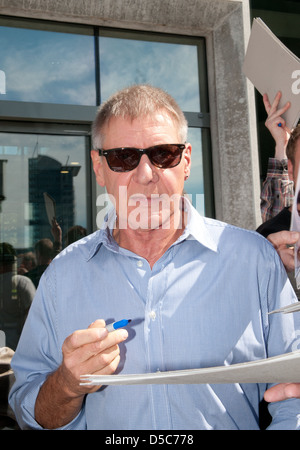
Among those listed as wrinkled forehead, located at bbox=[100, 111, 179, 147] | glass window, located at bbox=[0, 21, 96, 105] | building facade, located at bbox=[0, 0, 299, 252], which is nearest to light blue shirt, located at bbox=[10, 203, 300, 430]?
wrinkled forehead, located at bbox=[100, 111, 179, 147]

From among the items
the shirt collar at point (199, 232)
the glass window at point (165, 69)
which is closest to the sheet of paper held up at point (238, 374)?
the shirt collar at point (199, 232)

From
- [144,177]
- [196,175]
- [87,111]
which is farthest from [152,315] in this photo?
[196,175]

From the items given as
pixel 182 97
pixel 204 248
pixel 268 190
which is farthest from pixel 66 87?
pixel 204 248

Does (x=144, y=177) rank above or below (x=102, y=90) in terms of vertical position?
below

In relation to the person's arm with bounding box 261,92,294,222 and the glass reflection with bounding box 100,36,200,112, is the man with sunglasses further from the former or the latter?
the glass reflection with bounding box 100,36,200,112

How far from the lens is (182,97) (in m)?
5.07

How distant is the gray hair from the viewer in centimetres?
159

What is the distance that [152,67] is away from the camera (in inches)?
198

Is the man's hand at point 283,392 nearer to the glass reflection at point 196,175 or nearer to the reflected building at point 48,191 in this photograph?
the reflected building at point 48,191

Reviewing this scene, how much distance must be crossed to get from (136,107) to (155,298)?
66 cm

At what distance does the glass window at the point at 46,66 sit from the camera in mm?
4547

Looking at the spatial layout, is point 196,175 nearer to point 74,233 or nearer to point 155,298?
point 74,233

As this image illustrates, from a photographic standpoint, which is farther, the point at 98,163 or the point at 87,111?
the point at 87,111

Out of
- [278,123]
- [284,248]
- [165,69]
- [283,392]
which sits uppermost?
[165,69]
